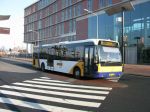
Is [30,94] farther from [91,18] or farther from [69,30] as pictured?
[69,30]

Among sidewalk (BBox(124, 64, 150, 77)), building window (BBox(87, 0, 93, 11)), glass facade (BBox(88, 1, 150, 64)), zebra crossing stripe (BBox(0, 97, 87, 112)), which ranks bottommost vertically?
zebra crossing stripe (BBox(0, 97, 87, 112))

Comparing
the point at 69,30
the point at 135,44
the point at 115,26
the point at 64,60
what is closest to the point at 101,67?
the point at 64,60

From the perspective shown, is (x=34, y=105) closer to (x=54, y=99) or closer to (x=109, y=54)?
(x=54, y=99)

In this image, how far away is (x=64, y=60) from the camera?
22141mm

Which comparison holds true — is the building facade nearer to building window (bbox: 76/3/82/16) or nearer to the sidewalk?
building window (bbox: 76/3/82/16)

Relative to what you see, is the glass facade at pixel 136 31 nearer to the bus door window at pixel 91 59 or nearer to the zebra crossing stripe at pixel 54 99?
the bus door window at pixel 91 59

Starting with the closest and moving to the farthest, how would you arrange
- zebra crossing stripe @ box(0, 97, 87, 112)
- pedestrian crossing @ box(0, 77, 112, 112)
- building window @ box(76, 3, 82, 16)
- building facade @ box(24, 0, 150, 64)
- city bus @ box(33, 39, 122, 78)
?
1. zebra crossing stripe @ box(0, 97, 87, 112)
2. pedestrian crossing @ box(0, 77, 112, 112)
3. city bus @ box(33, 39, 122, 78)
4. building facade @ box(24, 0, 150, 64)
5. building window @ box(76, 3, 82, 16)

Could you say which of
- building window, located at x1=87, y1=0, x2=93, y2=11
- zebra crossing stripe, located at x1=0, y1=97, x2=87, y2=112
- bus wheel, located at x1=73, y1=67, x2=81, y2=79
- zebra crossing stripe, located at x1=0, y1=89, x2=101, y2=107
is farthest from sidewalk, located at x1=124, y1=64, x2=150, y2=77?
building window, located at x1=87, y1=0, x2=93, y2=11

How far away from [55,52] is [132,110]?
15767 mm

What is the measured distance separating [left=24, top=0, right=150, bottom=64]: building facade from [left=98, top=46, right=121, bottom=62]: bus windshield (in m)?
23.4

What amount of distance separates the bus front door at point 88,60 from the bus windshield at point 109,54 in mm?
601

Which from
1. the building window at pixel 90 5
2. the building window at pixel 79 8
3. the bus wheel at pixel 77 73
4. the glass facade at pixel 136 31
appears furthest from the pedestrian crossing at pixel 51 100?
the building window at pixel 79 8

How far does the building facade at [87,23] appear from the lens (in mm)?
42500

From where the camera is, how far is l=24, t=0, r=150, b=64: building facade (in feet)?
139
